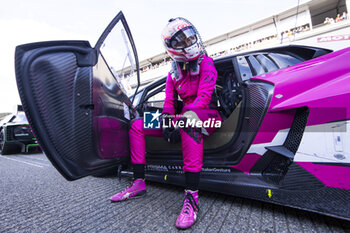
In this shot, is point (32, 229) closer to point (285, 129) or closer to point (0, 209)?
point (0, 209)

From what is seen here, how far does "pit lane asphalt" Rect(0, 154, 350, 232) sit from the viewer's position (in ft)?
3.25

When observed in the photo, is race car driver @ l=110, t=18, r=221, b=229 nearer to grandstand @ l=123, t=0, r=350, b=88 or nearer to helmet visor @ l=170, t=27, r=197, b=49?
helmet visor @ l=170, t=27, r=197, b=49

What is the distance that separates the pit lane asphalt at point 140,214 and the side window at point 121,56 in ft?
3.07

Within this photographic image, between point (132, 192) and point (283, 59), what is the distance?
147 cm

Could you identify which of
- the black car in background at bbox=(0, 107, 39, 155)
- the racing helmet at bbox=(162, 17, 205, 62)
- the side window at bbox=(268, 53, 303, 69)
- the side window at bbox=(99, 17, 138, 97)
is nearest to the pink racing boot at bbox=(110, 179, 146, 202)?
the side window at bbox=(99, 17, 138, 97)

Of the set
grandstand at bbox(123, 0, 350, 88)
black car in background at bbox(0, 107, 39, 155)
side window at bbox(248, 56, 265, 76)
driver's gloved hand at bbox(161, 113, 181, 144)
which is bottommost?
black car in background at bbox(0, 107, 39, 155)

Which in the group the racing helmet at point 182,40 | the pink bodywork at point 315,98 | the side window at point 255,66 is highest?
the racing helmet at point 182,40

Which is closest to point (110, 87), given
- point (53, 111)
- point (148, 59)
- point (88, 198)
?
point (53, 111)

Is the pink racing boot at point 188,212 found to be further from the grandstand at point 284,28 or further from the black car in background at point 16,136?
the grandstand at point 284,28

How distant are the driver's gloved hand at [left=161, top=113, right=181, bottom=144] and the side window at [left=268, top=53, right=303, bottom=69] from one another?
83cm

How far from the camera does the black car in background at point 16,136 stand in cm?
490

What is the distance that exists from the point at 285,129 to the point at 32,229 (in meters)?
1.53

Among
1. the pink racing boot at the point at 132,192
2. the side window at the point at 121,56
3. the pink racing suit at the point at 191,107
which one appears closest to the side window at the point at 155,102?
the side window at the point at 121,56

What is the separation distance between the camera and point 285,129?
3.41 ft
